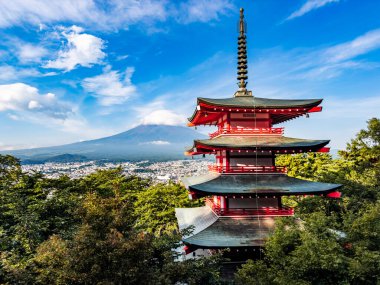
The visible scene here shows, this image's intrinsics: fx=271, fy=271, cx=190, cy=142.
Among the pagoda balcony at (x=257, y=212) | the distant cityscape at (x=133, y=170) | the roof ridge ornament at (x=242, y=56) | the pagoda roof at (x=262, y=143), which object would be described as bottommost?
the distant cityscape at (x=133, y=170)

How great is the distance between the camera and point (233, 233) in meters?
12.7

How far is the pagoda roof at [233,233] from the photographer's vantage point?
11.8 meters

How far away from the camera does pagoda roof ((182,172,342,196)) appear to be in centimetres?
1292

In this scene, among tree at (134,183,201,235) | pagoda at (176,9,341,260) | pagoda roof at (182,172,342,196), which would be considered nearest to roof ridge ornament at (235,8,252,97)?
pagoda at (176,9,341,260)

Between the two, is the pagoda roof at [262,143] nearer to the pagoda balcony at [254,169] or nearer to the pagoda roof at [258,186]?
the pagoda balcony at [254,169]

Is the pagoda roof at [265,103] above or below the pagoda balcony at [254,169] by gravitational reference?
above

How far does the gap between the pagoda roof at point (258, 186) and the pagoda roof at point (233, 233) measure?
1.59 meters

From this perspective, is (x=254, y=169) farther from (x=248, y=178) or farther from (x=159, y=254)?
(x=159, y=254)

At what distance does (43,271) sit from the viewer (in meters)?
7.91

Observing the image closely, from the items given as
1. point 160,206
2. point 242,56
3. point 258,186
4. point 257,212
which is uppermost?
point 242,56

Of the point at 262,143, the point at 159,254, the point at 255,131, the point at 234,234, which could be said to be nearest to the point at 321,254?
the point at 234,234

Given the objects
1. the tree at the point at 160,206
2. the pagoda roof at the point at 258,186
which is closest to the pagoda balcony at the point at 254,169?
the pagoda roof at the point at 258,186

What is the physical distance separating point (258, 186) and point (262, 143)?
2.20 m

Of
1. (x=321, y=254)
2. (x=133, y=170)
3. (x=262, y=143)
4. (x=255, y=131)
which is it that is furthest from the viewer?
(x=133, y=170)
